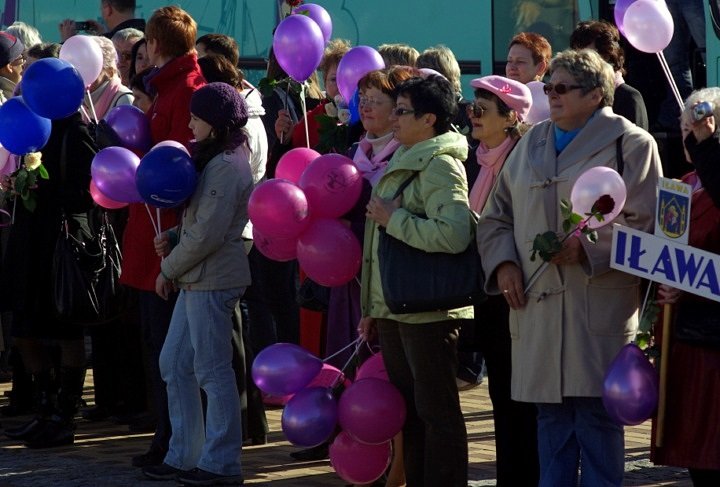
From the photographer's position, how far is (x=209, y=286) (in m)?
6.77

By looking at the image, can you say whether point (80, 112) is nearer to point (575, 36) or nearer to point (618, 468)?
point (575, 36)

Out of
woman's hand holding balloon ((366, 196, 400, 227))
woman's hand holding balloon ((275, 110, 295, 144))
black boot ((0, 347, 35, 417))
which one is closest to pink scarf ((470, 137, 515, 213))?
woman's hand holding balloon ((366, 196, 400, 227))

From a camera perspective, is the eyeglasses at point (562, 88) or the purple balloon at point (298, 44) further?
the purple balloon at point (298, 44)

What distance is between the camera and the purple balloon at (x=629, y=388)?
5113mm

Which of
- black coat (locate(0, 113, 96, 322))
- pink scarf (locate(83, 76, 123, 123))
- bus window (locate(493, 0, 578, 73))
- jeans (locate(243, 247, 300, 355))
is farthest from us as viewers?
bus window (locate(493, 0, 578, 73))

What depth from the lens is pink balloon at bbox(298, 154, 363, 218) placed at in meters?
6.30

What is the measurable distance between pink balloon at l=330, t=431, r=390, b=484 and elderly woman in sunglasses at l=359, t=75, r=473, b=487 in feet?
1.06

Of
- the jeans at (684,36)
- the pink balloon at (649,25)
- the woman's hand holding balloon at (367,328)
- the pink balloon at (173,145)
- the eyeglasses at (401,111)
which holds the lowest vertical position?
the woman's hand holding balloon at (367,328)

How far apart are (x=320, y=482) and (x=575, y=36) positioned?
2.67m

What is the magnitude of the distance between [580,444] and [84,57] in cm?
361

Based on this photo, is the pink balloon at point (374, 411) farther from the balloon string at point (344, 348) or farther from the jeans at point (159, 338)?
the jeans at point (159, 338)

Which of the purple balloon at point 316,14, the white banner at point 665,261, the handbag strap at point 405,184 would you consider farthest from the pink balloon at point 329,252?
the purple balloon at point 316,14

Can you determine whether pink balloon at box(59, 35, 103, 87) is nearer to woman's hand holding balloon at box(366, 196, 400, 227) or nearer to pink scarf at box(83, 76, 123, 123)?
pink scarf at box(83, 76, 123, 123)

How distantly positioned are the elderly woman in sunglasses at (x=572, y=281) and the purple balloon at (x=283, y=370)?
1051 millimetres
